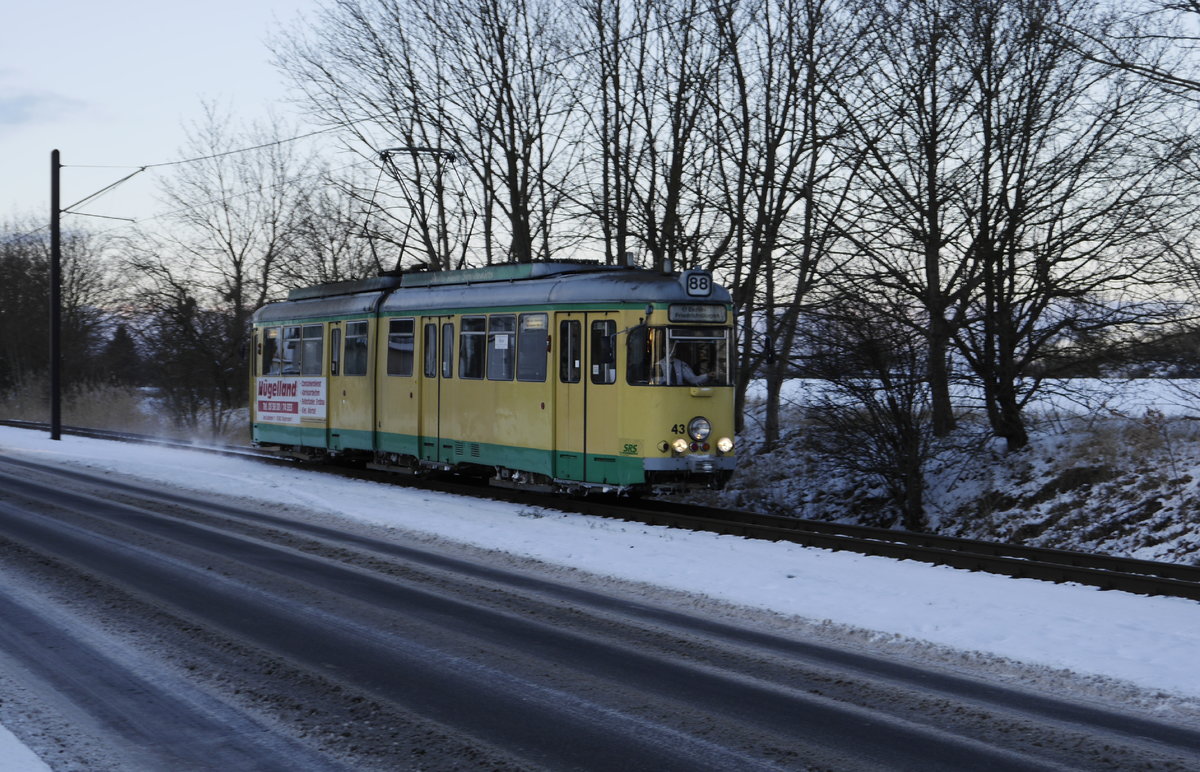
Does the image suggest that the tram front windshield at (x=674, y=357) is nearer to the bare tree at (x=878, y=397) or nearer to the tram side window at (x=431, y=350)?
the bare tree at (x=878, y=397)

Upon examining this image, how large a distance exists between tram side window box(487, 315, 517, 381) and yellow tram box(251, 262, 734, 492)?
23 mm

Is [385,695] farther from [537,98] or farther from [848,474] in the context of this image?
[537,98]

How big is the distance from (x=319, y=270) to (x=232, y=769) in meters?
34.3

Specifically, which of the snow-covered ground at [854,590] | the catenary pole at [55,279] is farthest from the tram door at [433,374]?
the catenary pole at [55,279]

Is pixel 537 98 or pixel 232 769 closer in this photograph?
pixel 232 769

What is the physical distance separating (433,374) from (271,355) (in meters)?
7.41

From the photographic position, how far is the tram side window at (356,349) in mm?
20844

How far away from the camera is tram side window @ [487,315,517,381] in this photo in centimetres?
1688

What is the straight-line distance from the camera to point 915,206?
17984mm

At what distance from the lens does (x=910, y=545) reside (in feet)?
41.9

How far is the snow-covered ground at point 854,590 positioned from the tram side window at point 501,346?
203cm

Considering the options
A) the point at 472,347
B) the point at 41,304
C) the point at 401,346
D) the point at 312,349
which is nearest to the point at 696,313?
the point at 472,347

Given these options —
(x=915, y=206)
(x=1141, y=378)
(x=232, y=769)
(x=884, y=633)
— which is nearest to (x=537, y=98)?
(x=915, y=206)

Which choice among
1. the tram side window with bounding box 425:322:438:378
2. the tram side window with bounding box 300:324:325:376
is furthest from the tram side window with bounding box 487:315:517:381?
the tram side window with bounding box 300:324:325:376
